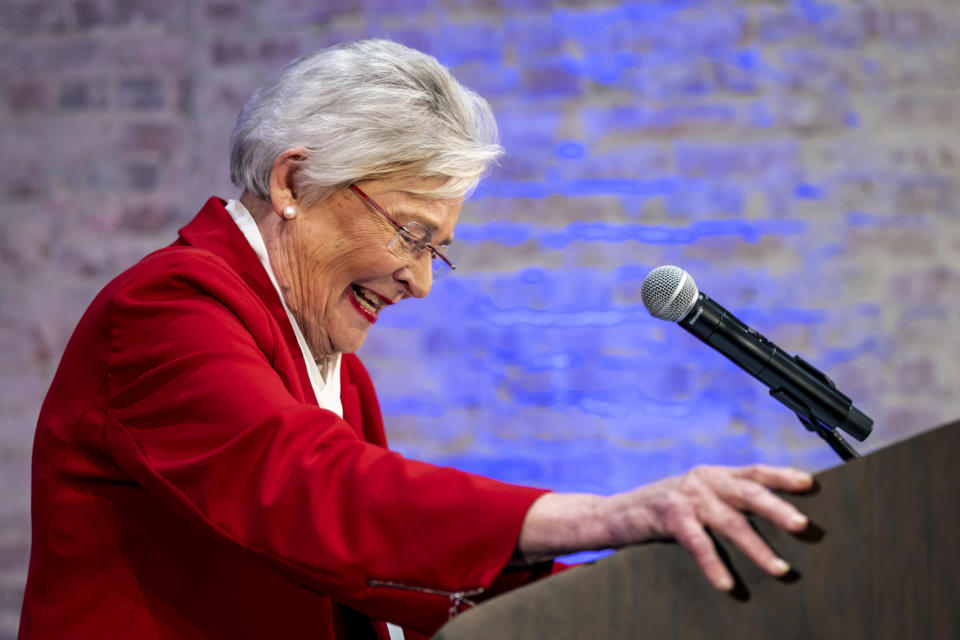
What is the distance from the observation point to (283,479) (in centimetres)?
89

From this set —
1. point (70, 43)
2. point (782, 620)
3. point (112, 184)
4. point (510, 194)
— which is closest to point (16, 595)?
point (112, 184)

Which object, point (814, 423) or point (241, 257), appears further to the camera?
point (241, 257)

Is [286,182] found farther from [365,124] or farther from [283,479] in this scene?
[283,479]

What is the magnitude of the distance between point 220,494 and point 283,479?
9 centimetres

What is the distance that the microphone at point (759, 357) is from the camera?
1040mm

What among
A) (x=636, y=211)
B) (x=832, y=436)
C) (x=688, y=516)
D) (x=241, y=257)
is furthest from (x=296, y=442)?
(x=636, y=211)

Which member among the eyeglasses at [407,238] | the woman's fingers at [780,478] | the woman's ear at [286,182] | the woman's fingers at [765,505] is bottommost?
the woman's fingers at [765,505]

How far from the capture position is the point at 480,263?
2.62 metres

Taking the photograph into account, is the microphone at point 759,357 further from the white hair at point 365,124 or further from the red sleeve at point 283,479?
the white hair at point 365,124

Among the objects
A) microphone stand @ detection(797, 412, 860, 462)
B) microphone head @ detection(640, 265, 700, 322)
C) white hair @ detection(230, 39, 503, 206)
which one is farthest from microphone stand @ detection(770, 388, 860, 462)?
white hair @ detection(230, 39, 503, 206)

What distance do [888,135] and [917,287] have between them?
1.37ft

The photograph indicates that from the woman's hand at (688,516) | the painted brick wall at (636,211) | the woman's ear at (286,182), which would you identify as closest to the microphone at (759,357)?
the woman's hand at (688,516)

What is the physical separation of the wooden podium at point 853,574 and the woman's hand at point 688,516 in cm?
2

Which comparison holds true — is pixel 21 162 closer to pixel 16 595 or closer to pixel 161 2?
pixel 161 2
